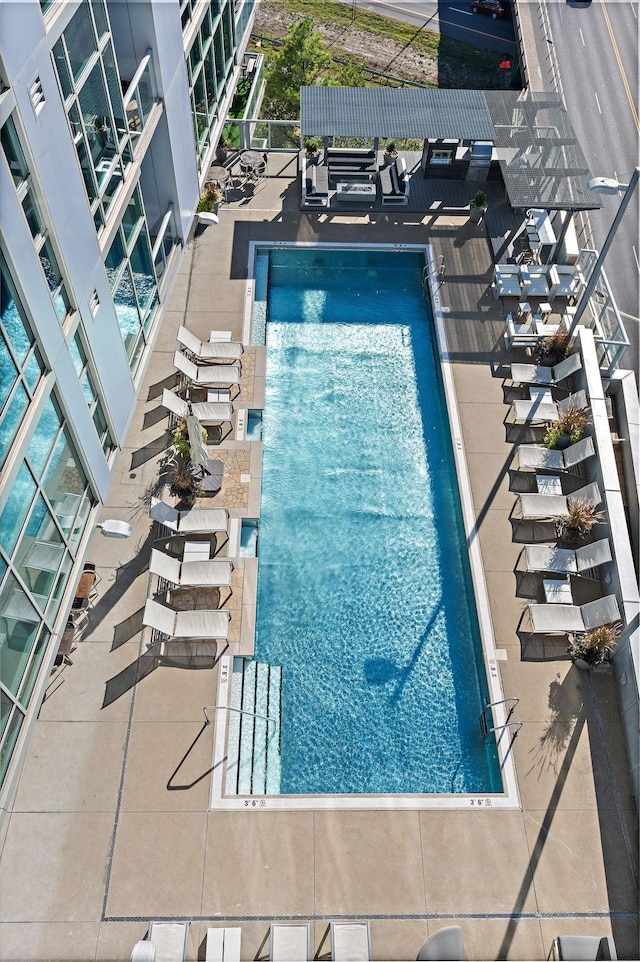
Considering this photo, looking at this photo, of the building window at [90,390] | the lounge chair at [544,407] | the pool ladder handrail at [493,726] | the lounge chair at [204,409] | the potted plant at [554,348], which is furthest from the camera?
the potted plant at [554,348]

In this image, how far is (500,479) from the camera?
16.8 m

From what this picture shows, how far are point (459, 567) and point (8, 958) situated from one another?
10.8 metres

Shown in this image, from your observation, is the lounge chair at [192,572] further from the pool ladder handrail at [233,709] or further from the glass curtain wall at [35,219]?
the glass curtain wall at [35,219]

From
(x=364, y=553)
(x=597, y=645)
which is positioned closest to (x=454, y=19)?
(x=364, y=553)

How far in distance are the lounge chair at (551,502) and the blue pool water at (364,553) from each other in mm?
1526

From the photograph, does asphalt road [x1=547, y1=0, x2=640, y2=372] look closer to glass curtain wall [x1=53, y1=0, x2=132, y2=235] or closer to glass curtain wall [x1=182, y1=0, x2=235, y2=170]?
glass curtain wall [x1=182, y1=0, x2=235, y2=170]

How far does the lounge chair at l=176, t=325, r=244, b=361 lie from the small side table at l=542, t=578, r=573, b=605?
942cm

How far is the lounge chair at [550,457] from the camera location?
54.6 ft

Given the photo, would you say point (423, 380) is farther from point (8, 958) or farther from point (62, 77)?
point (8, 958)

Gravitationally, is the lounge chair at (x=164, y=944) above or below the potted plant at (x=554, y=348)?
below

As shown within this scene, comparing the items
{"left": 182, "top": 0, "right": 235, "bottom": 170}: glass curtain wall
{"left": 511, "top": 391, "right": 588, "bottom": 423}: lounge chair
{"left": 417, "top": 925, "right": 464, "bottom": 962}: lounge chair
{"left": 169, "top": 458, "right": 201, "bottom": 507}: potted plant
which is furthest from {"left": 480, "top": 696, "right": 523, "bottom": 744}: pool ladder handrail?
{"left": 182, "top": 0, "right": 235, "bottom": 170}: glass curtain wall

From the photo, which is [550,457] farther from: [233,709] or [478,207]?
[478,207]

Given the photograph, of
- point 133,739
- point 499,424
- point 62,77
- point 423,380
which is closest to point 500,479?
point 499,424

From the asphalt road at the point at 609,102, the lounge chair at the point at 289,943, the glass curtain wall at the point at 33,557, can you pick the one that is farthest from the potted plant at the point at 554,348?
the lounge chair at the point at 289,943
